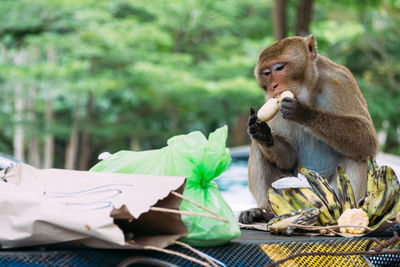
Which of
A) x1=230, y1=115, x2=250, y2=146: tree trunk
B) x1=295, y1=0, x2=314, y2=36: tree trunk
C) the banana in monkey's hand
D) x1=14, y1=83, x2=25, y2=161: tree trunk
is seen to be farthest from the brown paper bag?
x1=230, y1=115, x2=250, y2=146: tree trunk

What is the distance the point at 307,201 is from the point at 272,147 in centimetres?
109

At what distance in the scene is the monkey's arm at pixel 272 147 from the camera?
10.3 feet

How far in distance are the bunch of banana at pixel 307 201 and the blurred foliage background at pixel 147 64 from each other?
9252 mm

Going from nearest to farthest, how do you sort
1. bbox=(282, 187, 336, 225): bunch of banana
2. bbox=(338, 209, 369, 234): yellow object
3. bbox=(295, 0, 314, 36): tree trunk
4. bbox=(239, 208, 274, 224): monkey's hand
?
bbox=(338, 209, 369, 234): yellow object < bbox=(282, 187, 336, 225): bunch of banana < bbox=(239, 208, 274, 224): monkey's hand < bbox=(295, 0, 314, 36): tree trunk

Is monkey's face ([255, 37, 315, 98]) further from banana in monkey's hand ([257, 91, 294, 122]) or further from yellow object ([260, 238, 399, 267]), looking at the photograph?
yellow object ([260, 238, 399, 267])

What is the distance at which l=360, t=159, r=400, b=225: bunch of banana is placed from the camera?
2.16 metres

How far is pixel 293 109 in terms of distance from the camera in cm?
295

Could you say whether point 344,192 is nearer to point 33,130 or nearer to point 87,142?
point 33,130

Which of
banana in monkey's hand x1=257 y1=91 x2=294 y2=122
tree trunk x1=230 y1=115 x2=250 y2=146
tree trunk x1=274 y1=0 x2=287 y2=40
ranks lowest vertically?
tree trunk x1=230 y1=115 x2=250 y2=146

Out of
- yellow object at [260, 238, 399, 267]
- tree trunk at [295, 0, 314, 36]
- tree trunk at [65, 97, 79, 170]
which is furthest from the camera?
tree trunk at [65, 97, 79, 170]

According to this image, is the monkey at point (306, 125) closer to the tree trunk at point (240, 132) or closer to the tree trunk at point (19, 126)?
the tree trunk at point (19, 126)

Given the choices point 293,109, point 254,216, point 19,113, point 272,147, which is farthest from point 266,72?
point 19,113

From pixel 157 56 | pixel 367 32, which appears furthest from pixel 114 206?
pixel 367 32

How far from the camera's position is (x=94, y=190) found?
161 cm
